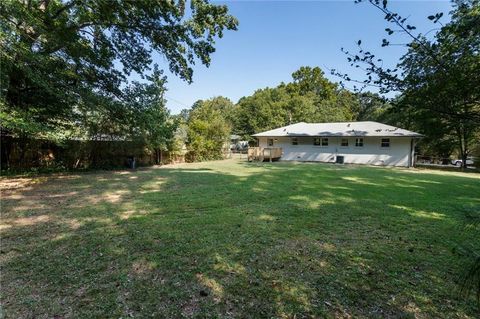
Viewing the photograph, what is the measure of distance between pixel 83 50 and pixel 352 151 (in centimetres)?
1984

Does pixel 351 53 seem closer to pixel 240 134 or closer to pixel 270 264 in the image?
pixel 270 264

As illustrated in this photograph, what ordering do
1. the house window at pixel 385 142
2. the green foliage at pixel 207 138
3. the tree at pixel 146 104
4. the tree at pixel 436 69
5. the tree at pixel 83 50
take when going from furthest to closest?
the green foliage at pixel 207 138 < the house window at pixel 385 142 < the tree at pixel 146 104 < the tree at pixel 83 50 < the tree at pixel 436 69

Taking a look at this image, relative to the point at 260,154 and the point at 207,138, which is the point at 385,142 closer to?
the point at 260,154

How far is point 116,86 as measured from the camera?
36.6 ft

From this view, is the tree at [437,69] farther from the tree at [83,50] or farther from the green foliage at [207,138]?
the green foliage at [207,138]

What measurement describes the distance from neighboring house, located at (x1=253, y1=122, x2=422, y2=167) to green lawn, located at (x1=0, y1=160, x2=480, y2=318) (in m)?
15.2

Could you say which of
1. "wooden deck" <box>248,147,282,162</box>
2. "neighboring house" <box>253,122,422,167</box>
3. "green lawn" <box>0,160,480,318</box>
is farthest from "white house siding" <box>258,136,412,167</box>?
"green lawn" <box>0,160,480,318</box>

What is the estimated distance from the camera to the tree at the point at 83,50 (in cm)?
767

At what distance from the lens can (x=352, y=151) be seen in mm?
22297

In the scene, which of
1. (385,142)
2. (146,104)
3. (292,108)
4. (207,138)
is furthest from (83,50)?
(292,108)

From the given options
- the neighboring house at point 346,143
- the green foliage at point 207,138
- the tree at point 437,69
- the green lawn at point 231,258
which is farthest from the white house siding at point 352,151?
the tree at point 437,69

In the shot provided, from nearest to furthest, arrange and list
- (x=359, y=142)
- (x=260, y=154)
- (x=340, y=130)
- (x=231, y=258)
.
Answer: (x=231, y=258)
(x=359, y=142)
(x=260, y=154)
(x=340, y=130)

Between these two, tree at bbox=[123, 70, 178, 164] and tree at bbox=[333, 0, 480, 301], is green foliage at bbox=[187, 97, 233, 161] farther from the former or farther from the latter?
tree at bbox=[333, 0, 480, 301]

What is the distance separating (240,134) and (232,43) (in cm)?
2424
